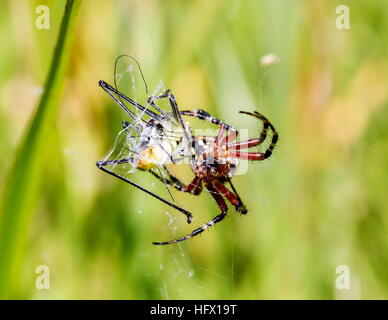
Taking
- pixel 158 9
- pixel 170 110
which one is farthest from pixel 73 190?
pixel 158 9

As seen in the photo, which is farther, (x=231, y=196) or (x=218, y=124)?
(x=231, y=196)

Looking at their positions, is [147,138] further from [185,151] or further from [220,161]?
[220,161]

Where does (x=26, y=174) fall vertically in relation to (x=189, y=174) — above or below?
below

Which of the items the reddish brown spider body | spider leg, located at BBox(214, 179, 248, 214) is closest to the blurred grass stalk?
the reddish brown spider body

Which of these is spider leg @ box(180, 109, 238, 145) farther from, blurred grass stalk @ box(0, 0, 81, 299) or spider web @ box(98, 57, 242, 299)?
blurred grass stalk @ box(0, 0, 81, 299)

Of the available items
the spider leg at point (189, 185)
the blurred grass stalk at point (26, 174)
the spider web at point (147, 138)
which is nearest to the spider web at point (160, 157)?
the spider web at point (147, 138)

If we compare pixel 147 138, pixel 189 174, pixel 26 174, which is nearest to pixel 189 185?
pixel 189 174
